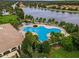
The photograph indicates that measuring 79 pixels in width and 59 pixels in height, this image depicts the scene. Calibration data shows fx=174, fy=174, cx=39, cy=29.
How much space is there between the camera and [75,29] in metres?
8.44

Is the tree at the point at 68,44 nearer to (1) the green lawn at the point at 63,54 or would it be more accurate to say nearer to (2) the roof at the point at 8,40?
(1) the green lawn at the point at 63,54

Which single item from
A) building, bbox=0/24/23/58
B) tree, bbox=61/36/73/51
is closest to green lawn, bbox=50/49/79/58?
tree, bbox=61/36/73/51

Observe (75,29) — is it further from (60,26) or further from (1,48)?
(1,48)

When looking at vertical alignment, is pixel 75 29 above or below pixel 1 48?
below

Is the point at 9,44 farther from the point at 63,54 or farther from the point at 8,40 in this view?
the point at 63,54

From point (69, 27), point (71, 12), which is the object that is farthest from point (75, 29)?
point (71, 12)

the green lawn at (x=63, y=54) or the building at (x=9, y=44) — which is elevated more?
the building at (x=9, y=44)

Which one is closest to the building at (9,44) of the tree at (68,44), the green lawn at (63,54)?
the green lawn at (63,54)

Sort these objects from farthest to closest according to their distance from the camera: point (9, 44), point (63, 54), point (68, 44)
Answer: point (68, 44), point (63, 54), point (9, 44)

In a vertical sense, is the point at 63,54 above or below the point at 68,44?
below

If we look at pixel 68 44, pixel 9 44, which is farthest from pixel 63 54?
pixel 9 44

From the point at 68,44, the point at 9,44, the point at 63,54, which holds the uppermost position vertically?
the point at 9,44

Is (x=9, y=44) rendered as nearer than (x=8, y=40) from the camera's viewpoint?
Yes

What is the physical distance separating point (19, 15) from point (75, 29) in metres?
5.13
